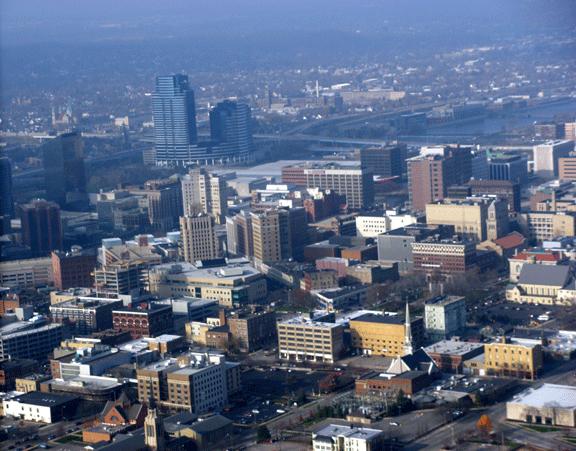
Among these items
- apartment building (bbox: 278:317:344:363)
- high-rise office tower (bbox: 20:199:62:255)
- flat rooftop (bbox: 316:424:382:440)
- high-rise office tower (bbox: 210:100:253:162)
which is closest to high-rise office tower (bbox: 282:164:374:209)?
high-rise office tower (bbox: 20:199:62:255)

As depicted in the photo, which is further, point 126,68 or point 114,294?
point 126,68

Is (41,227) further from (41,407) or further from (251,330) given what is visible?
(41,407)

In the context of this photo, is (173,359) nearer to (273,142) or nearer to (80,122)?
(273,142)

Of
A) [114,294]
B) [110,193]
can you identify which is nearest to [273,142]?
[110,193]

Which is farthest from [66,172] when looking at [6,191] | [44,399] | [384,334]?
[44,399]

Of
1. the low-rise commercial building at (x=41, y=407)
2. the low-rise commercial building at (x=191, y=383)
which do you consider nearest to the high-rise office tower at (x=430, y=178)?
the low-rise commercial building at (x=191, y=383)

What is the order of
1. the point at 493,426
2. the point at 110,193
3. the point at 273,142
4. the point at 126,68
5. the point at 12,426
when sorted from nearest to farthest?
the point at 493,426 → the point at 12,426 → the point at 110,193 → the point at 273,142 → the point at 126,68
